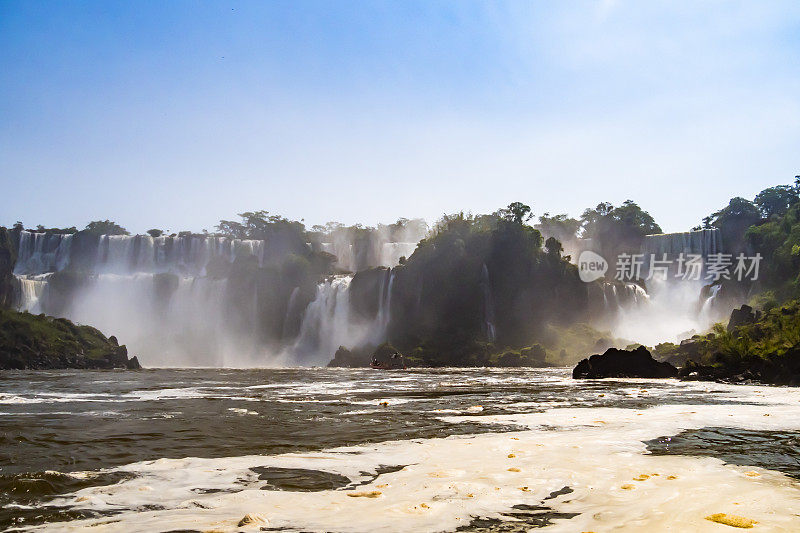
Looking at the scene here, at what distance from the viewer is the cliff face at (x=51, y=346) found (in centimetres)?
4744

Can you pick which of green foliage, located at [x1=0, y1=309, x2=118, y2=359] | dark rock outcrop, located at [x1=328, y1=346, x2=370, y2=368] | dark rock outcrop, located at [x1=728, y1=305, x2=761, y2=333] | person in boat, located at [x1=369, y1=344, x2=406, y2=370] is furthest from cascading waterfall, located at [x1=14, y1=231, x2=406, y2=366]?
dark rock outcrop, located at [x1=728, y1=305, x2=761, y2=333]

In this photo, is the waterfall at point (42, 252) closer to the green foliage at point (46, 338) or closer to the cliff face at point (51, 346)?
the green foliage at point (46, 338)

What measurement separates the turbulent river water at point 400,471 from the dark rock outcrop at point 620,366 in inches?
744

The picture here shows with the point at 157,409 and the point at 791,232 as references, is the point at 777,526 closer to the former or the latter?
the point at 157,409

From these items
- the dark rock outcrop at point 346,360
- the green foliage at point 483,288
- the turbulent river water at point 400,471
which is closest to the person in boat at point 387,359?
the dark rock outcrop at point 346,360

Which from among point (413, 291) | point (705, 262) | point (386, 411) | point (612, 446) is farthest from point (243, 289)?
point (612, 446)

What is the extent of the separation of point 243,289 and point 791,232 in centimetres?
6331

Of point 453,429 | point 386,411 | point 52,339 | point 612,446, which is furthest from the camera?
point 52,339

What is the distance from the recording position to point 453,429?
9.45 metres

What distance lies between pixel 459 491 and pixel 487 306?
62085mm

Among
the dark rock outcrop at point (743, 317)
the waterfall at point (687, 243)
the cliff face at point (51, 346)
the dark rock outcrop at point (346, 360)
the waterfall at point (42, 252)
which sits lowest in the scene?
the dark rock outcrop at point (346, 360)

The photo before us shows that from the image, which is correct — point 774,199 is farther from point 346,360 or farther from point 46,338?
point 46,338

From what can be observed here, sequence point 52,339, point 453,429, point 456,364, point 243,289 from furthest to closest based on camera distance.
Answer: point 243,289
point 456,364
point 52,339
point 453,429

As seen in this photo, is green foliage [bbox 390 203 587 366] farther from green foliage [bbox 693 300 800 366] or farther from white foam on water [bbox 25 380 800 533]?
white foam on water [bbox 25 380 800 533]
